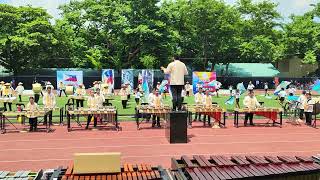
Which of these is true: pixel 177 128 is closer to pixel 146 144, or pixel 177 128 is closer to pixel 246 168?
pixel 146 144

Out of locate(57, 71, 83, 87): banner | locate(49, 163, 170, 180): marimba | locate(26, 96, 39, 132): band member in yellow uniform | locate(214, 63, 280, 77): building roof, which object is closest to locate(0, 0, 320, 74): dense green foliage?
locate(214, 63, 280, 77): building roof

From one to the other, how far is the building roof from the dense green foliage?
0.90 metres

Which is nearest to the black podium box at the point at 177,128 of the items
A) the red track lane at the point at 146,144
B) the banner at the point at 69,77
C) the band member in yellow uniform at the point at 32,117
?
the red track lane at the point at 146,144

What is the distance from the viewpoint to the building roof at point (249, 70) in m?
57.8

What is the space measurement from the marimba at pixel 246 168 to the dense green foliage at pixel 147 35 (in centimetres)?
4127

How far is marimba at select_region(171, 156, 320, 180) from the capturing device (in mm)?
8086

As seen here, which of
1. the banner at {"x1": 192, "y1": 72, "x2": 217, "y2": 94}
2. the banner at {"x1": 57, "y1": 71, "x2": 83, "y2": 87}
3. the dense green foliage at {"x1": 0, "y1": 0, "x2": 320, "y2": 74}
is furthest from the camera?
the dense green foliage at {"x1": 0, "y1": 0, "x2": 320, "y2": 74}

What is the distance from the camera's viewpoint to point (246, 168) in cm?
850

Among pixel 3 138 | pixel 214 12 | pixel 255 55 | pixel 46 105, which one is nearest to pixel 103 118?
pixel 46 105

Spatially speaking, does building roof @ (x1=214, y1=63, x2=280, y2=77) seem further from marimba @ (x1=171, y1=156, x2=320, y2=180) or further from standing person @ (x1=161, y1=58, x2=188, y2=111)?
marimba @ (x1=171, y1=156, x2=320, y2=180)

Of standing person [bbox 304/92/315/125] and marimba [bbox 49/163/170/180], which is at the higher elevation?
standing person [bbox 304/92/315/125]

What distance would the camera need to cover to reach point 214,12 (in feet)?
177

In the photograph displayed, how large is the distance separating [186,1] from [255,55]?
11043 mm

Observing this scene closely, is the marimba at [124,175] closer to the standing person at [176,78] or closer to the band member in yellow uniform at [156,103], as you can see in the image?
the standing person at [176,78]
